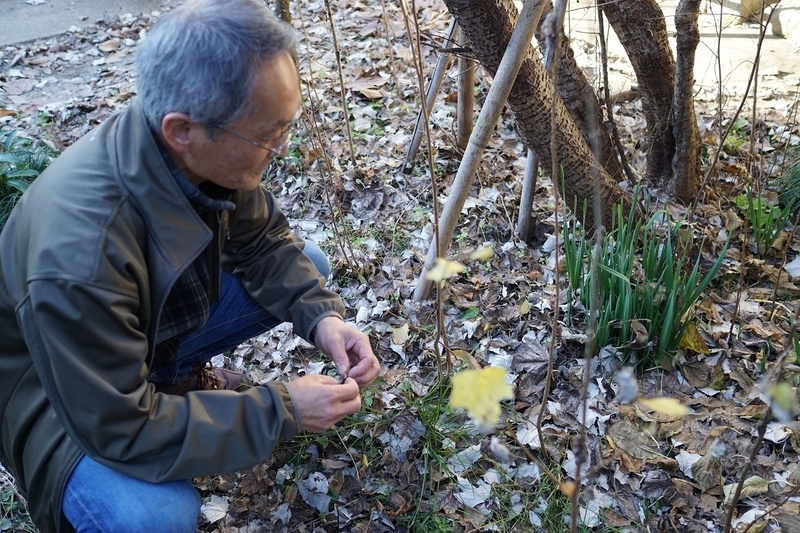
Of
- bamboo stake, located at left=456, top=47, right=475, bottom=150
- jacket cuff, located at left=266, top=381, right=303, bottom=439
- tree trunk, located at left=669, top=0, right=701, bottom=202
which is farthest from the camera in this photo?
bamboo stake, located at left=456, top=47, right=475, bottom=150

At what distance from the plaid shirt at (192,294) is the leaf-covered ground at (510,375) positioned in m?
0.65

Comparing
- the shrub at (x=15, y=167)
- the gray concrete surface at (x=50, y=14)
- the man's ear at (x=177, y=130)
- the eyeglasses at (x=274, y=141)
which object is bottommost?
the shrub at (x=15, y=167)

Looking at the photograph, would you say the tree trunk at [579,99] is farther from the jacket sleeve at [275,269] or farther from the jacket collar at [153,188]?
the jacket collar at [153,188]

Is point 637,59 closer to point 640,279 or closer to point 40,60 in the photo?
point 640,279

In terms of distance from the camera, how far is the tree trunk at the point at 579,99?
268 centimetres

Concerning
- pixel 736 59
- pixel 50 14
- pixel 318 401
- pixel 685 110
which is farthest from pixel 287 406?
pixel 50 14

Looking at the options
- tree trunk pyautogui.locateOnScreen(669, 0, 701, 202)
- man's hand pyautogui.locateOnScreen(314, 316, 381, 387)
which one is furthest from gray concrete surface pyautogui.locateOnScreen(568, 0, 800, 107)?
man's hand pyautogui.locateOnScreen(314, 316, 381, 387)

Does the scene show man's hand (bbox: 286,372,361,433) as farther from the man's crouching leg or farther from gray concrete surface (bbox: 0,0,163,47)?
gray concrete surface (bbox: 0,0,163,47)

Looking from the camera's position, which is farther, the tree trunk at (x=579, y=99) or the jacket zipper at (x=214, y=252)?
the tree trunk at (x=579, y=99)

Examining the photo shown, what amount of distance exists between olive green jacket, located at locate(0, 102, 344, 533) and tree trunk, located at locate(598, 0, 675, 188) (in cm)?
203

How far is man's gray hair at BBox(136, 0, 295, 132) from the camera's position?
1.37 m

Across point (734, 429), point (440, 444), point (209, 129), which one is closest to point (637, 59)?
point (734, 429)

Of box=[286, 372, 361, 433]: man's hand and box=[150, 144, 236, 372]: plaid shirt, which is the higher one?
box=[150, 144, 236, 372]: plaid shirt

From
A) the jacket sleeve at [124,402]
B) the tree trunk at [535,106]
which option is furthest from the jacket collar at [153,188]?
the tree trunk at [535,106]
